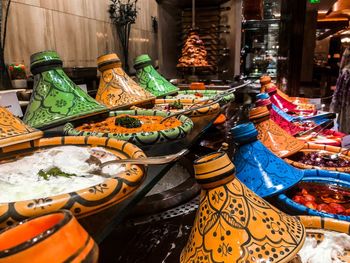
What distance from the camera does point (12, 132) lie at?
0.78 m

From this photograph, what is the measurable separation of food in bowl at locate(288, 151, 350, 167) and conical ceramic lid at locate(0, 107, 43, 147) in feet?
3.07

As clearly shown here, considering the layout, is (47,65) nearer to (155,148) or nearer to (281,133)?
(155,148)

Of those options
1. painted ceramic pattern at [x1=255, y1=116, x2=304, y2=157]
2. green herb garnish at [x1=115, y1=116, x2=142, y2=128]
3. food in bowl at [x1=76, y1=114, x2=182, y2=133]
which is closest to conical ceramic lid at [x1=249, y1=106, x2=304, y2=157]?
painted ceramic pattern at [x1=255, y1=116, x2=304, y2=157]

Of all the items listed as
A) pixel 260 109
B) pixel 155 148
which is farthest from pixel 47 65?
pixel 260 109

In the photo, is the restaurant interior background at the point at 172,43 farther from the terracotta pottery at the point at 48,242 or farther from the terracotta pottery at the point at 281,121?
the terracotta pottery at the point at 48,242

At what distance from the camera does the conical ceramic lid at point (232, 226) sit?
0.53 metres

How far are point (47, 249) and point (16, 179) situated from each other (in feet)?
1.31

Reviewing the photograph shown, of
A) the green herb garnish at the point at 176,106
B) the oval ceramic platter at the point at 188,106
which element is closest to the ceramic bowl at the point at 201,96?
the oval ceramic platter at the point at 188,106

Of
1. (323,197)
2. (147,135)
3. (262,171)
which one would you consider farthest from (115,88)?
(323,197)

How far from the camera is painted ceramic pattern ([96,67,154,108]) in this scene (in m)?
1.47

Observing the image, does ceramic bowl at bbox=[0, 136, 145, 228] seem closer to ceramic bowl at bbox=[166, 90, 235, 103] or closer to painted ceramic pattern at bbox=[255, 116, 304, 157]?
painted ceramic pattern at bbox=[255, 116, 304, 157]

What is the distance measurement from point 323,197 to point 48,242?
0.88 metres

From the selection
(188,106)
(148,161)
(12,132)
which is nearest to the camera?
(148,161)

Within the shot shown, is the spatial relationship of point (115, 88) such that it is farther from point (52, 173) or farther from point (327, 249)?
point (327, 249)
